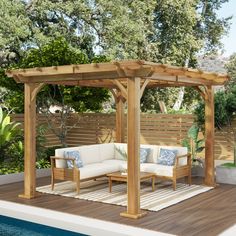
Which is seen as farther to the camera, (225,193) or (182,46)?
(182,46)

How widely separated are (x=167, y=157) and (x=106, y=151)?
75.3 inches

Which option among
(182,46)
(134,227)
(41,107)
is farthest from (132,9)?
(134,227)

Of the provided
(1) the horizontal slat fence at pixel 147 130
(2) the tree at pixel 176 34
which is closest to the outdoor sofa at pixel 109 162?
(1) the horizontal slat fence at pixel 147 130

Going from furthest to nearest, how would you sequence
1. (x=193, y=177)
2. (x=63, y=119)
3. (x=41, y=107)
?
1. (x=41, y=107)
2. (x=63, y=119)
3. (x=193, y=177)

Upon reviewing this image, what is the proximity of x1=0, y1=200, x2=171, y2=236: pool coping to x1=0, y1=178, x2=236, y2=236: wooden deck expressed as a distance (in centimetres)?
24

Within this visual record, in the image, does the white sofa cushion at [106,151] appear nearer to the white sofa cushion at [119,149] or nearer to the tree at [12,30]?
the white sofa cushion at [119,149]

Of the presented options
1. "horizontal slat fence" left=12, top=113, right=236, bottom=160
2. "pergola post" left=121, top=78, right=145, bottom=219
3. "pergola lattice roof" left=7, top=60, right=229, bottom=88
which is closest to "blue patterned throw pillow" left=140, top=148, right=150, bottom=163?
"pergola lattice roof" left=7, top=60, right=229, bottom=88

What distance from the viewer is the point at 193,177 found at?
12.3 metres

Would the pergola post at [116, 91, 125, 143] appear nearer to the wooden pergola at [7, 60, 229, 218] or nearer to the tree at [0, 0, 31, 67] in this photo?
the wooden pergola at [7, 60, 229, 218]

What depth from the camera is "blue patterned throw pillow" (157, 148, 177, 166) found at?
1081 centimetres

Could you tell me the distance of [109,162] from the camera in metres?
11.6

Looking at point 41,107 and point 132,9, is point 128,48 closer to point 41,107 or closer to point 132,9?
point 132,9

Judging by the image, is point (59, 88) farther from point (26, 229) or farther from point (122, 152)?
point (26, 229)

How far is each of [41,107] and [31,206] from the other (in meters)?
7.04
